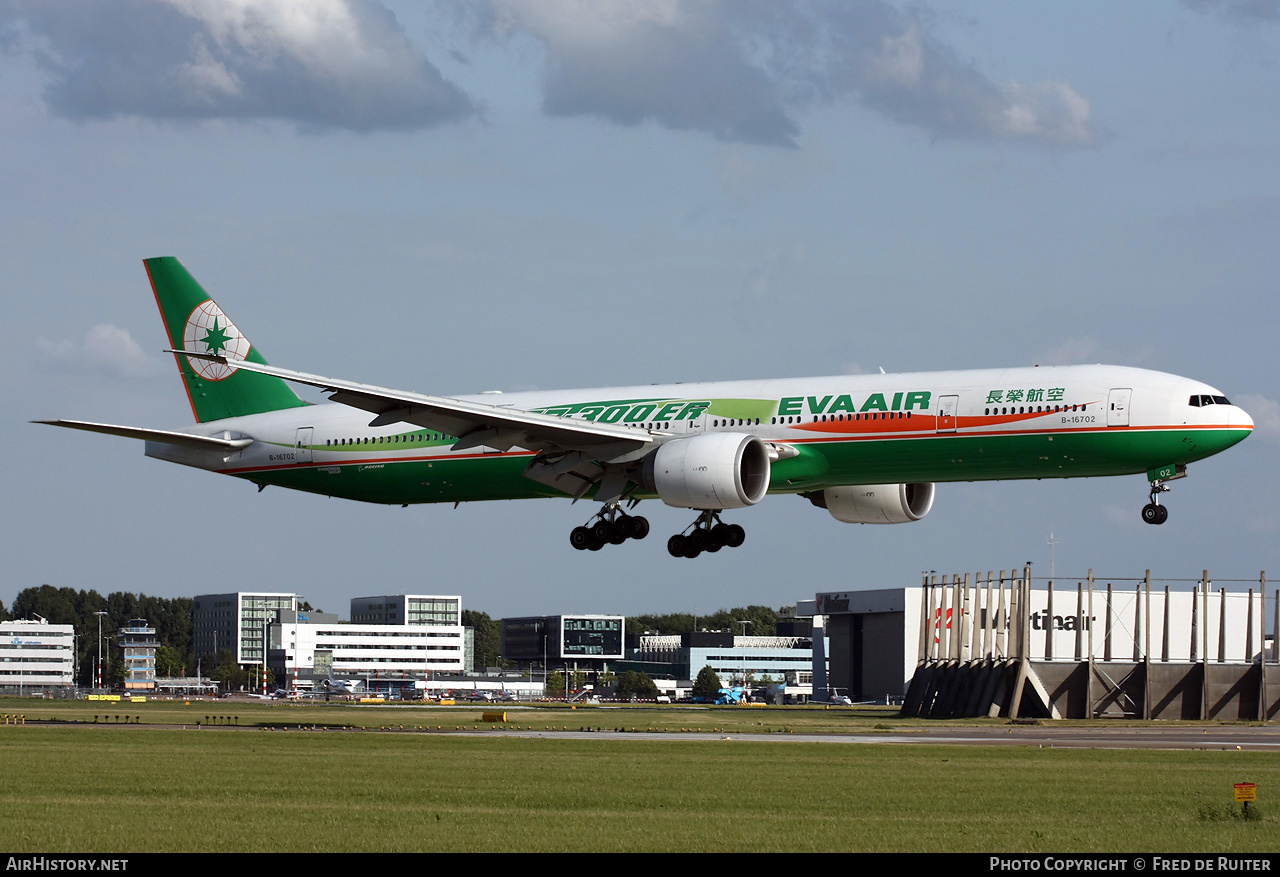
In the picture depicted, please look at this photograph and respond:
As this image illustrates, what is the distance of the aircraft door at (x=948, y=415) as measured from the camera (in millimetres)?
48188

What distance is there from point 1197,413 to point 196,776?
97.4 ft

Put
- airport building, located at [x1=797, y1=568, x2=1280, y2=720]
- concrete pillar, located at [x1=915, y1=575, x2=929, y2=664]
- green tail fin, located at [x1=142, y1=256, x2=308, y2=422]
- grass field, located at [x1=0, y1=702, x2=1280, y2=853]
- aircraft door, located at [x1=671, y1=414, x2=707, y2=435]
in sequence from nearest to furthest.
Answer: grass field, located at [x1=0, y1=702, x2=1280, y2=853] < aircraft door, located at [x1=671, y1=414, x2=707, y2=435] < green tail fin, located at [x1=142, y1=256, x2=308, y2=422] < airport building, located at [x1=797, y1=568, x2=1280, y2=720] < concrete pillar, located at [x1=915, y1=575, x2=929, y2=664]

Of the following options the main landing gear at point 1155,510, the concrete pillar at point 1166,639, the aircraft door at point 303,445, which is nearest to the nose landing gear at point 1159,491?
the main landing gear at point 1155,510

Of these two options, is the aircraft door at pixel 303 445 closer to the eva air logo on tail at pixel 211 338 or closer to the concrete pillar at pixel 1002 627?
the eva air logo on tail at pixel 211 338

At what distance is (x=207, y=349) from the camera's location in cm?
6475

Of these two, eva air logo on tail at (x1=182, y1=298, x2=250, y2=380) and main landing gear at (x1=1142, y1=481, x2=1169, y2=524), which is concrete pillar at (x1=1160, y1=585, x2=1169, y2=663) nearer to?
main landing gear at (x1=1142, y1=481, x2=1169, y2=524)

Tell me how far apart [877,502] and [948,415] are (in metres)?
9.63

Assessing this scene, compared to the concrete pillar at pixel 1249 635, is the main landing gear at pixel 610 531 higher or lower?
higher

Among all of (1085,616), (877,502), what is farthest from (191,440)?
(1085,616)

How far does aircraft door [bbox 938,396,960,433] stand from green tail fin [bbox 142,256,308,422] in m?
27.4

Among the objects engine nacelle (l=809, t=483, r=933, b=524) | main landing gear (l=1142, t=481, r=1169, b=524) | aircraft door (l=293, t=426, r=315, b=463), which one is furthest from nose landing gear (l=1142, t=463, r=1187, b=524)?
aircraft door (l=293, t=426, r=315, b=463)

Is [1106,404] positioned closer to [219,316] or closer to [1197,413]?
[1197,413]

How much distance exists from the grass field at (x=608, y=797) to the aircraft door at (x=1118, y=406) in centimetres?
960

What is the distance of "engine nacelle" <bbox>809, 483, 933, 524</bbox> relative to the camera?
188ft
